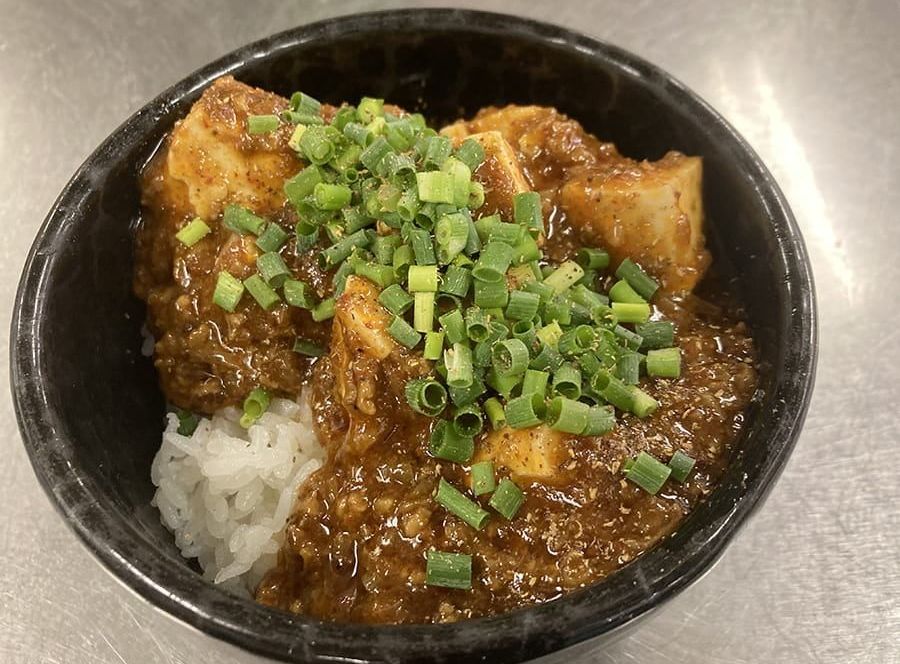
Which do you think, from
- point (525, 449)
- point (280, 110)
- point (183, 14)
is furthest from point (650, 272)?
point (183, 14)

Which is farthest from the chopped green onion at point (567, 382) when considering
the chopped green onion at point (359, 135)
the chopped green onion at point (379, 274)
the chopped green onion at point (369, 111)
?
the chopped green onion at point (369, 111)

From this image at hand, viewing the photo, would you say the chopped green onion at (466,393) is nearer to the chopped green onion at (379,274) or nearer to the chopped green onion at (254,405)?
the chopped green onion at (379,274)

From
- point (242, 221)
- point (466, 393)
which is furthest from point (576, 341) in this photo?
point (242, 221)

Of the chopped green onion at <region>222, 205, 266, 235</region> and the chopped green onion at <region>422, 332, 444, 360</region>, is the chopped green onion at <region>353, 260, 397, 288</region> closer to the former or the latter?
the chopped green onion at <region>422, 332, 444, 360</region>

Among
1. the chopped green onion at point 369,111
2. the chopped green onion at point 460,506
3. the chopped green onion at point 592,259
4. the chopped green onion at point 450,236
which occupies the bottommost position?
the chopped green onion at point 460,506

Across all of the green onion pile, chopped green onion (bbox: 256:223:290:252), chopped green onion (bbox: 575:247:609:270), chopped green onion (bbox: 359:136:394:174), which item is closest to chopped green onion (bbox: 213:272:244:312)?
the green onion pile

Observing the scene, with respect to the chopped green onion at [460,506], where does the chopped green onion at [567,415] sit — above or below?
above

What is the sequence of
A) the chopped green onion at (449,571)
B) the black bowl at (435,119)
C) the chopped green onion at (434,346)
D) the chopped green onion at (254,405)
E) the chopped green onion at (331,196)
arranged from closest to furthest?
the black bowl at (435,119) → the chopped green onion at (449,571) → the chopped green onion at (434,346) → the chopped green onion at (331,196) → the chopped green onion at (254,405)
